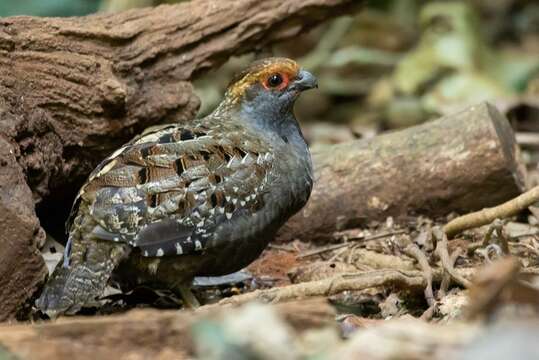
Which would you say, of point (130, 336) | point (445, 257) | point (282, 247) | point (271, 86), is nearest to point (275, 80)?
point (271, 86)

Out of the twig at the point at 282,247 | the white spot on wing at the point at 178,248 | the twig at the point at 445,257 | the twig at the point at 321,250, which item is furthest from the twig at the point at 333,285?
the twig at the point at 282,247

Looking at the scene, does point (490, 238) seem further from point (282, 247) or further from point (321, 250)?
point (282, 247)

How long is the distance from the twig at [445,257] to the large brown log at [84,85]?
59.1 inches

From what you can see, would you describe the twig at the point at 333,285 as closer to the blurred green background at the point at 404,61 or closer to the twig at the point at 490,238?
the twig at the point at 490,238

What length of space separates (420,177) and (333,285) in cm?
158

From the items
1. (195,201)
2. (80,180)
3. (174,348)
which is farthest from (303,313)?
(80,180)

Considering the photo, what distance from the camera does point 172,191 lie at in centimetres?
468

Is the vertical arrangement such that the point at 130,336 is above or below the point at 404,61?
above

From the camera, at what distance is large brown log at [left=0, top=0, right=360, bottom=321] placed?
445 centimetres

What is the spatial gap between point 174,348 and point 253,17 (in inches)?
134

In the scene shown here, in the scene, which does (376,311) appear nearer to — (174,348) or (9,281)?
(9,281)

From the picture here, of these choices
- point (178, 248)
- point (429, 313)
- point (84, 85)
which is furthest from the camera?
point (84, 85)

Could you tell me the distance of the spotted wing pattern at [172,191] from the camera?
4598 millimetres

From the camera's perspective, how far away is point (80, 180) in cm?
558
